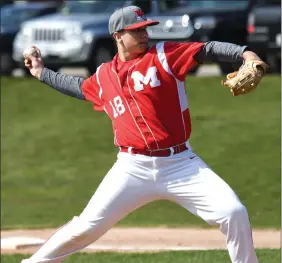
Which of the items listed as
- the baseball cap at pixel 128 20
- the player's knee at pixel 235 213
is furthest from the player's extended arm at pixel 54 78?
the player's knee at pixel 235 213

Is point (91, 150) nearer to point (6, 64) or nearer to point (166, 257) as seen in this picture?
point (166, 257)

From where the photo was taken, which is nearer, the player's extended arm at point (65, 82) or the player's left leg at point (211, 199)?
the player's left leg at point (211, 199)

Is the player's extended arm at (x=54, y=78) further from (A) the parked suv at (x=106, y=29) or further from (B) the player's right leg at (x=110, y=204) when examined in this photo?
(A) the parked suv at (x=106, y=29)

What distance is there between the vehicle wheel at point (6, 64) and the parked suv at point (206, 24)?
3.88 meters

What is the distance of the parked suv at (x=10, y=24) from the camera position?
24219 mm

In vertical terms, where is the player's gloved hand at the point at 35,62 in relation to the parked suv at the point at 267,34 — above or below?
above

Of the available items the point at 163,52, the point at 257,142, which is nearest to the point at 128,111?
the point at 163,52

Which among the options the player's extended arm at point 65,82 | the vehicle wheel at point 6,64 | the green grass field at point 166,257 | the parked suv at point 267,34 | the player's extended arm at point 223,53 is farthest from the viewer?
the vehicle wheel at point 6,64

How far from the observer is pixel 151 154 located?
6.83 m

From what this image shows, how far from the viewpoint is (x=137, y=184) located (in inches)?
268

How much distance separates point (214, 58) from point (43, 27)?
17.3m

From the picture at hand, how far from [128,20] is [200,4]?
1621cm

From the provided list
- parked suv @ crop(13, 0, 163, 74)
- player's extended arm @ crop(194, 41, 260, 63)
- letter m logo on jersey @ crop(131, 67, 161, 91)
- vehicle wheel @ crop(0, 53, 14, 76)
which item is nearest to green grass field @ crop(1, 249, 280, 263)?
letter m logo on jersey @ crop(131, 67, 161, 91)

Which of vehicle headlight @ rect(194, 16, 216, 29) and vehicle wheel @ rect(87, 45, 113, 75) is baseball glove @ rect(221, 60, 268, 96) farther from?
vehicle wheel @ rect(87, 45, 113, 75)
